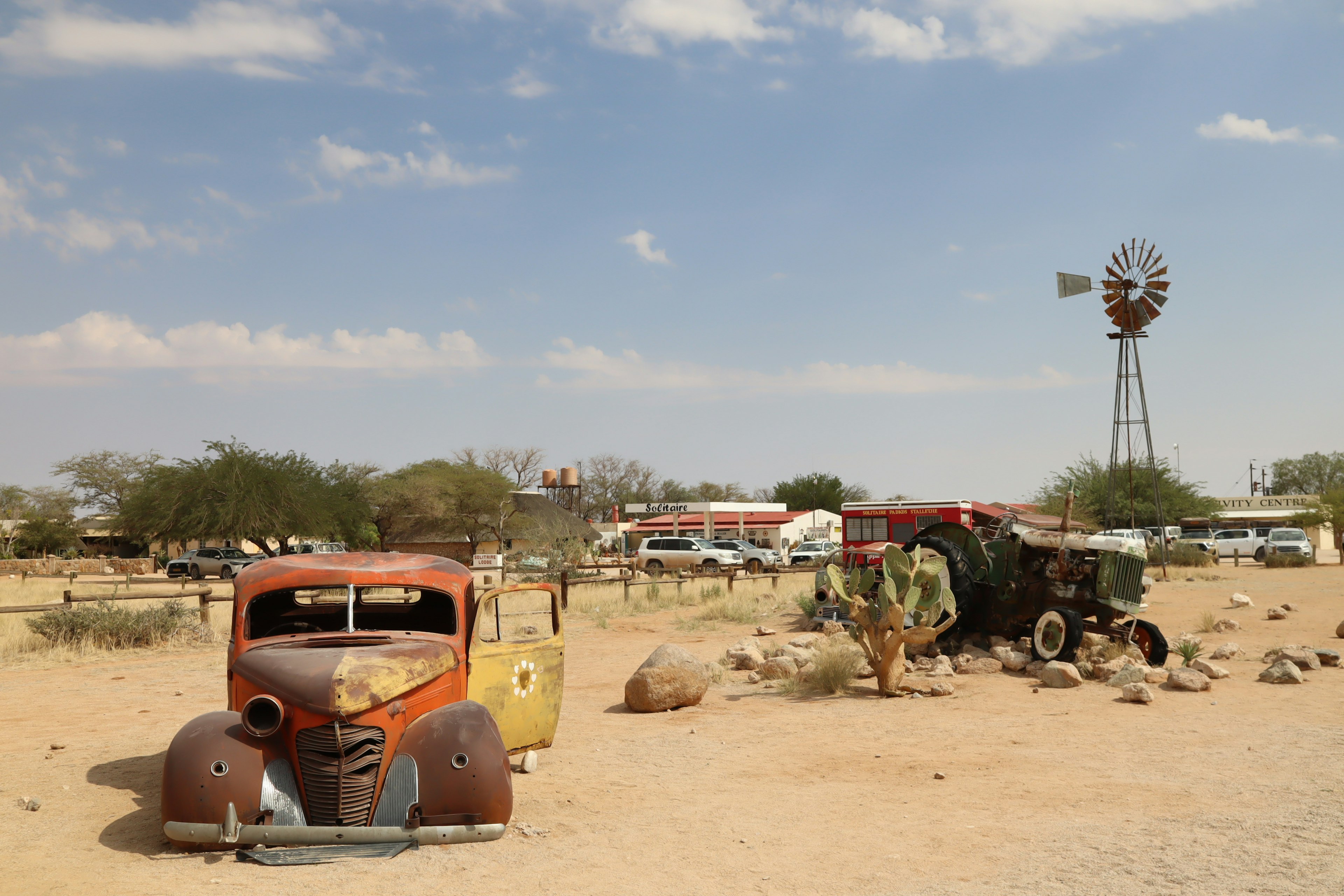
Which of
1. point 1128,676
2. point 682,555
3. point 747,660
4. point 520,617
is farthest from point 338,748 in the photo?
point 682,555

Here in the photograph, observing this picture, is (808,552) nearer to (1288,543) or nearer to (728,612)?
(1288,543)

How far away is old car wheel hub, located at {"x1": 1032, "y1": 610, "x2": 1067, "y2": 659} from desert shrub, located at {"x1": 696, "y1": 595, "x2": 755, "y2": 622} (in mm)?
9130

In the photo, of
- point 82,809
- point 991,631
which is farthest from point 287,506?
point 82,809

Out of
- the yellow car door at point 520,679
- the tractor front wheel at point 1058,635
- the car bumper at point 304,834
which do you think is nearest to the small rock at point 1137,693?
the tractor front wheel at point 1058,635

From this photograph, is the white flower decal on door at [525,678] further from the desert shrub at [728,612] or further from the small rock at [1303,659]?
the desert shrub at [728,612]

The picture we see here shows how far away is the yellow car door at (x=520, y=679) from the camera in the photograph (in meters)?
7.52

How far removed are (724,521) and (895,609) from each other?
5610 centimetres

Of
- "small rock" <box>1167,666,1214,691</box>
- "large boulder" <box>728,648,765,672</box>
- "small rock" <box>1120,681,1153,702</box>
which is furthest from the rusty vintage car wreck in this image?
"small rock" <box>1167,666,1214,691</box>

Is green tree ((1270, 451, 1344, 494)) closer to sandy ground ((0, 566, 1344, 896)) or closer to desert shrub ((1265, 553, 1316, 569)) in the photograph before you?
desert shrub ((1265, 553, 1316, 569))

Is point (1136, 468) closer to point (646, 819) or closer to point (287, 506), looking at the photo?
point (287, 506)

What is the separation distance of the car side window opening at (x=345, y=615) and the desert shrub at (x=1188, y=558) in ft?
116

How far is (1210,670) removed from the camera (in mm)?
12633

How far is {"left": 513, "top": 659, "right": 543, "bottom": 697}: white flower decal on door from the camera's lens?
310 inches

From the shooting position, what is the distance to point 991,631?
50.4 ft
